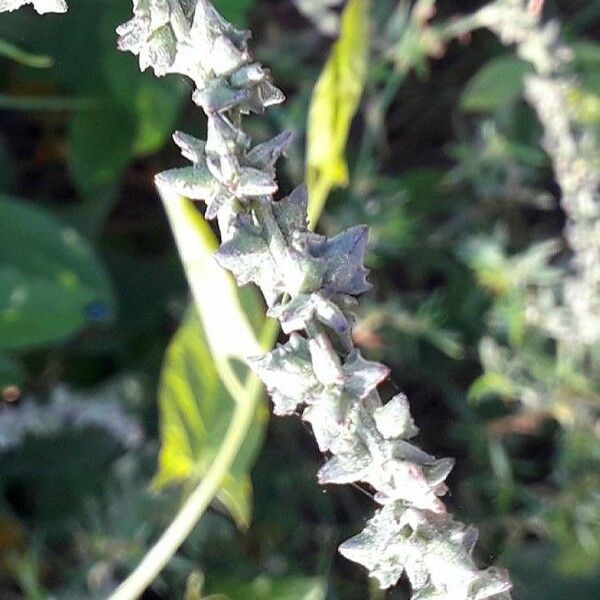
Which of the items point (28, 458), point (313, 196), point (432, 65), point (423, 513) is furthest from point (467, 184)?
point (423, 513)

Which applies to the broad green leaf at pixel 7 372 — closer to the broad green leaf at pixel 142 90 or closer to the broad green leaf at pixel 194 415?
the broad green leaf at pixel 194 415

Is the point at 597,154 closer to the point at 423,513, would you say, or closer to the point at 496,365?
the point at 496,365

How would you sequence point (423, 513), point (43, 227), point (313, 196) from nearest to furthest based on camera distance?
1. point (423, 513)
2. point (313, 196)
3. point (43, 227)

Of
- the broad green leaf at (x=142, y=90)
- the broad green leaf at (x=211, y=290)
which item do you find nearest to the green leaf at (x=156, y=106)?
the broad green leaf at (x=142, y=90)

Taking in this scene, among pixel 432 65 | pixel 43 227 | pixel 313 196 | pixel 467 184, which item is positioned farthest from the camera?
pixel 432 65

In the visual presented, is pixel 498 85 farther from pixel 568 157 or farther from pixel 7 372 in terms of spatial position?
pixel 7 372

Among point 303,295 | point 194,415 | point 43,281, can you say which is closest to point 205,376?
point 194,415

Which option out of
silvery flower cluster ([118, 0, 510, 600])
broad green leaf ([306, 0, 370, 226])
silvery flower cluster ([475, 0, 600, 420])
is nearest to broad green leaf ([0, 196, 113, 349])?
broad green leaf ([306, 0, 370, 226])
